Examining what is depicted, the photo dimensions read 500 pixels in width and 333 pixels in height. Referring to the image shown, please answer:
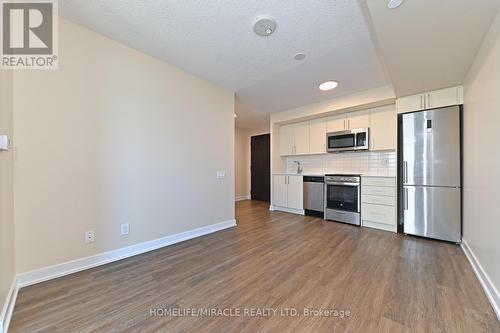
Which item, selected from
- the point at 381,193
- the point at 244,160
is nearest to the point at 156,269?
the point at 381,193

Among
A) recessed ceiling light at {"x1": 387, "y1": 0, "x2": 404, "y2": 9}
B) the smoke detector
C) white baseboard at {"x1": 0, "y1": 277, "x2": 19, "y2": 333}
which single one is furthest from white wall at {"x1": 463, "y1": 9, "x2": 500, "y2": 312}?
white baseboard at {"x1": 0, "y1": 277, "x2": 19, "y2": 333}

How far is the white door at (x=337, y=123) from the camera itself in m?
4.17

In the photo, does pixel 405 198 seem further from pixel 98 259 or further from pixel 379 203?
pixel 98 259

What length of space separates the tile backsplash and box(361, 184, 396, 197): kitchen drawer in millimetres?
560

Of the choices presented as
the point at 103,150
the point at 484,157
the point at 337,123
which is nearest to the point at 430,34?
the point at 484,157

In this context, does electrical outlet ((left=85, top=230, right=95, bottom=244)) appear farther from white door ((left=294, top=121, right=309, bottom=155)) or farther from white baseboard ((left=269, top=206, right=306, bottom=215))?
white door ((left=294, top=121, right=309, bottom=155))

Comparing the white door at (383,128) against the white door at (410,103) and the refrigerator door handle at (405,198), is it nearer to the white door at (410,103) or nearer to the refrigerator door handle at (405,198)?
the white door at (410,103)

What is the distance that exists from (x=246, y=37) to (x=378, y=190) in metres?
3.20

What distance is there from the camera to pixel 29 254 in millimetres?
1822

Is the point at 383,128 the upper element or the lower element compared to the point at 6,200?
upper

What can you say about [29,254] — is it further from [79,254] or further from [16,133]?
[16,133]

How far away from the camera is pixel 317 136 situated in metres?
4.57

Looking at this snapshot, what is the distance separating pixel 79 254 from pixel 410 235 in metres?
4.39

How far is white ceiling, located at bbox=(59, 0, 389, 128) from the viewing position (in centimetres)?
182
